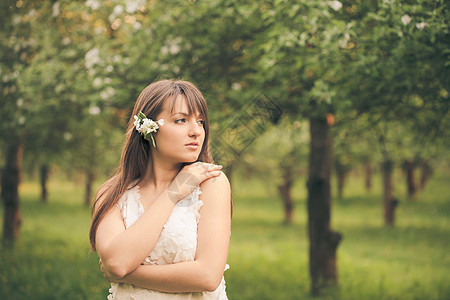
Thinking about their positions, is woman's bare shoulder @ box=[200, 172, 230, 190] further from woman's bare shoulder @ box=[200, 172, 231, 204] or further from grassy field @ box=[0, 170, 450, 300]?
grassy field @ box=[0, 170, 450, 300]

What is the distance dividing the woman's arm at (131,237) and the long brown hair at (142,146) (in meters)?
0.15

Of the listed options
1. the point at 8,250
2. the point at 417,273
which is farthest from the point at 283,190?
the point at 8,250

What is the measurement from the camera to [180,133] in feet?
7.26

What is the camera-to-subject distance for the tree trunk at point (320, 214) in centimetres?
719

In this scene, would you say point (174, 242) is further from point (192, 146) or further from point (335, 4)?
point (335, 4)

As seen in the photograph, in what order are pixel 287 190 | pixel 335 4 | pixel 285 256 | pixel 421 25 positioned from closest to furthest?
1. pixel 421 25
2. pixel 335 4
3. pixel 285 256
4. pixel 287 190

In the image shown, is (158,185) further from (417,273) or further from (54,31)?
(417,273)

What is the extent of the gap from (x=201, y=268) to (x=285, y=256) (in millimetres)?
8869

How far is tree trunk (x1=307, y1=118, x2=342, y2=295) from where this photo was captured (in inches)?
283

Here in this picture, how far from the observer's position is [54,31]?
7.99m

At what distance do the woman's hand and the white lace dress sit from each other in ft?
0.15

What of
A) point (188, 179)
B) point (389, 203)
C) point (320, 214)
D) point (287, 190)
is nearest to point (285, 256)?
point (320, 214)

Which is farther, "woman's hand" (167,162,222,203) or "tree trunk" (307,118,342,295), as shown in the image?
"tree trunk" (307,118,342,295)

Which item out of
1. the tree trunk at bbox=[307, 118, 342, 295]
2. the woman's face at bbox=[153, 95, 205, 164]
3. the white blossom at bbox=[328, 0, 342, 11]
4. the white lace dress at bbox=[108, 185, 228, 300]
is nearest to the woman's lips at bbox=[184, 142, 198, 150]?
the woman's face at bbox=[153, 95, 205, 164]
